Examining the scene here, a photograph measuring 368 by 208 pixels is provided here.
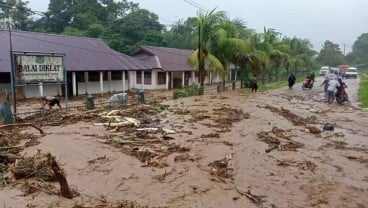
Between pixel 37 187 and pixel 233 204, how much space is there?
3542 millimetres

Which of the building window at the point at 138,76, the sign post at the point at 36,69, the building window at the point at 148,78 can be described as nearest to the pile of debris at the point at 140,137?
the sign post at the point at 36,69

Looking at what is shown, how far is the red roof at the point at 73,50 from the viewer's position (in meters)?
25.2

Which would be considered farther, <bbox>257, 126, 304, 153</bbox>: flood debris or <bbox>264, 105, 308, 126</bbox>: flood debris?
<bbox>264, 105, 308, 126</bbox>: flood debris

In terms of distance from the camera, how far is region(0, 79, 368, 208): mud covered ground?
6801 mm

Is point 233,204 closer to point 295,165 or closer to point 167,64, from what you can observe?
point 295,165

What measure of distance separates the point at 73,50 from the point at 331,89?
18.4 m

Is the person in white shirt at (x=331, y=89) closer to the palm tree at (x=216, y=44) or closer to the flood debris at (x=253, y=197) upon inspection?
the palm tree at (x=216, y=44)

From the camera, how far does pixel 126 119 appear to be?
13.8 metres

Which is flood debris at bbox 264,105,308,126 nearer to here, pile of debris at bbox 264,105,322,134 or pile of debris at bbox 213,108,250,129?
pile of debris at bbox 264,105,322,134

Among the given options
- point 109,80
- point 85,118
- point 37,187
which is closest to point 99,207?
point 37,187

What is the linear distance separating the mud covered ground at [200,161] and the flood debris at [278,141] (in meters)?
0.04

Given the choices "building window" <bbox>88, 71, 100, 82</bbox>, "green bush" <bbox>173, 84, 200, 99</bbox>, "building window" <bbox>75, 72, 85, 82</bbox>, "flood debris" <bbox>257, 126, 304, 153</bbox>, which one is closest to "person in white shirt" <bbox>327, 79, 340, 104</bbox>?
"green bush" <bbox>173, 84, 200, 99</bbox>

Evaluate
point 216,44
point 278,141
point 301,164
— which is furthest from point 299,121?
point 216,44

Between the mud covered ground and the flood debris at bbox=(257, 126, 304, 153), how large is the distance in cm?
4
